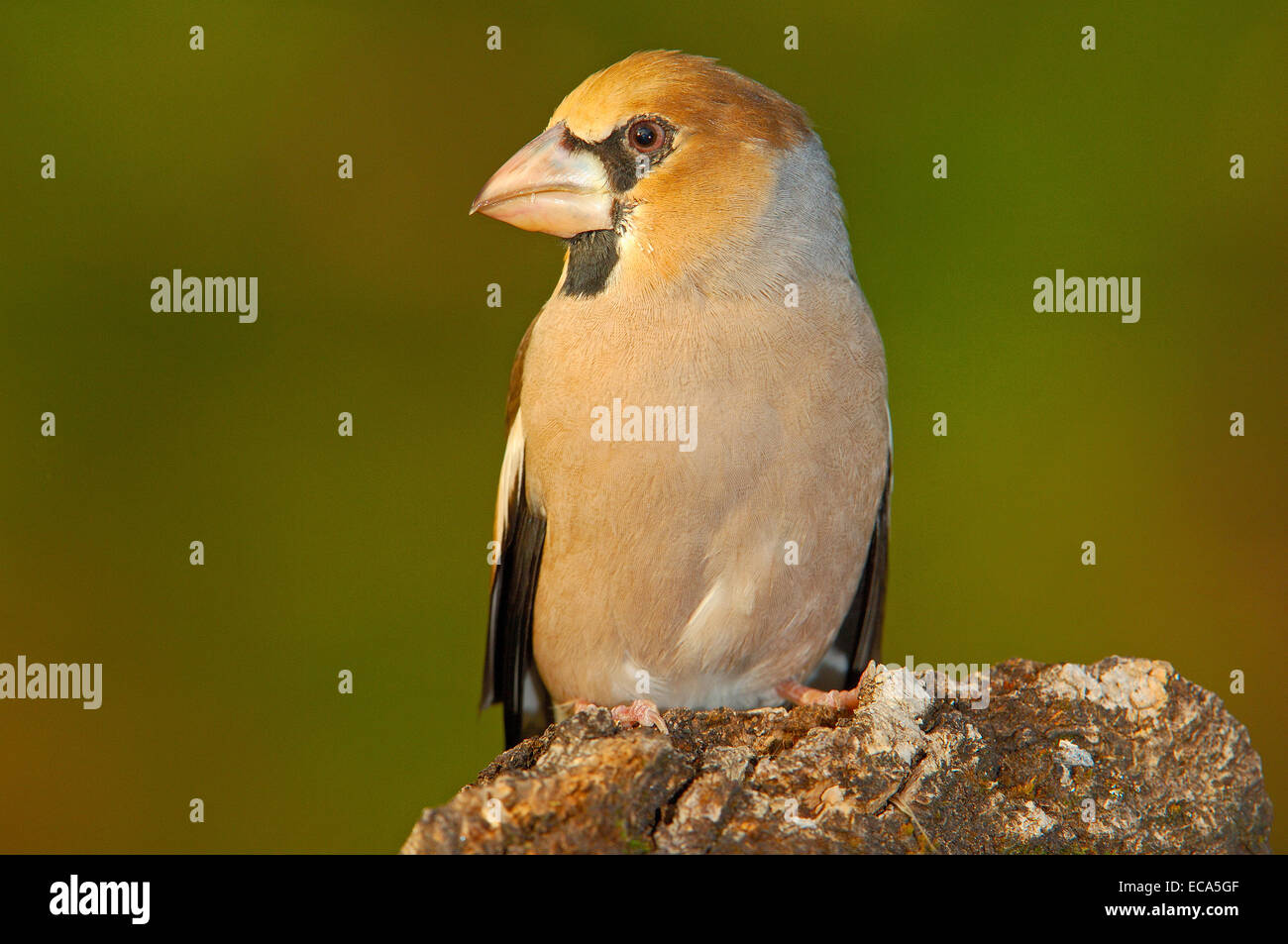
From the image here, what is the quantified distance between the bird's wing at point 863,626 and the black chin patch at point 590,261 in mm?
865

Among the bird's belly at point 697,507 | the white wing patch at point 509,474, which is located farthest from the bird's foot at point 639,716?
the white wing patch at point 509,474

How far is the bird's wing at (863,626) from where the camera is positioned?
2.88 m

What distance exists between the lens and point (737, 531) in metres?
2.43

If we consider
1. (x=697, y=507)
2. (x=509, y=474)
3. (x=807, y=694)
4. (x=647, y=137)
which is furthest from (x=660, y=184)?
(x=807, y=694)

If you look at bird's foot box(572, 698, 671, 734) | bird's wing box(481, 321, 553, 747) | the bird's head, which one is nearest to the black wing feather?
bird's wing box(481, 321, 553, 747)

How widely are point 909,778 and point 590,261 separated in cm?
126

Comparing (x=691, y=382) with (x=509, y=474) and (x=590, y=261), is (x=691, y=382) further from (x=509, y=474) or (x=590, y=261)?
(x=509, y=474)

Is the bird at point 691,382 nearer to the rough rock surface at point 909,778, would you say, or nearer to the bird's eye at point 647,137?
the bird's eye at point 647,137

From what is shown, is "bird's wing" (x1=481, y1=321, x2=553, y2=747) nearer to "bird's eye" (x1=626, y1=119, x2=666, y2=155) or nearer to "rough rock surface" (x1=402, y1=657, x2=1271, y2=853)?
"bird's eye" (x1=626, y1=119, x2=666, y2=155)

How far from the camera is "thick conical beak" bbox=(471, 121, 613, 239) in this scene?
245 cm

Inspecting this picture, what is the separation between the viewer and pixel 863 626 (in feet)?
9.88
